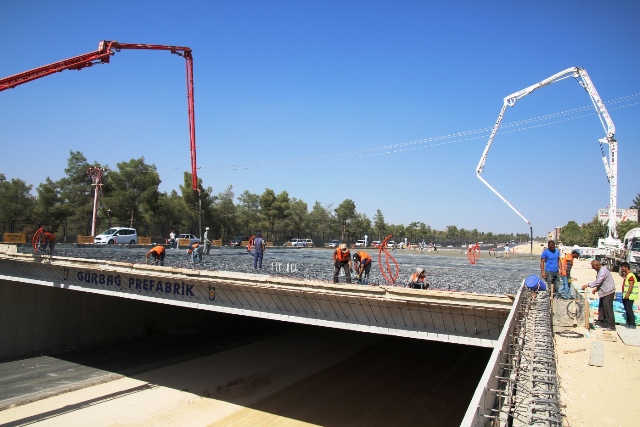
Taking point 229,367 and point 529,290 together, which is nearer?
point 529,290

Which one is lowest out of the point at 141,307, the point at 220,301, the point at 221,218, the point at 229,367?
the point at 229,367

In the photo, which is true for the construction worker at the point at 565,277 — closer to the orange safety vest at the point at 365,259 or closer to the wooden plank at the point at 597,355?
the wooden plank at the point at 597,355

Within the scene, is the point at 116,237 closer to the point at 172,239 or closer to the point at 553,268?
the point at 172,239

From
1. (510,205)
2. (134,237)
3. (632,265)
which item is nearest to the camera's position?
(632,265)

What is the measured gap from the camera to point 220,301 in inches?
648

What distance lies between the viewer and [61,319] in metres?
24.2

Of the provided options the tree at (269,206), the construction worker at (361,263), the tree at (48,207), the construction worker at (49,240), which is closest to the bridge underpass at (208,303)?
the construction worker at (49,240)

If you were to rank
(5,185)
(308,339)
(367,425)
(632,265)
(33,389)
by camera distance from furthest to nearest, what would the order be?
1. (5,185)
2. (632,265)
3. (308,339)
4. (33,389)
5. (367,425)

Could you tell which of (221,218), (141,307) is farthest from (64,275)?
(221,218)

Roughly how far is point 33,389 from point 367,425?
45.9 feet

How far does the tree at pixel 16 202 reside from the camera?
51625 millimetres

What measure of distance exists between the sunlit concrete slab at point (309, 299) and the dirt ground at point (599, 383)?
2.33 m

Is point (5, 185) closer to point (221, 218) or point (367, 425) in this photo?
point (221, 218)

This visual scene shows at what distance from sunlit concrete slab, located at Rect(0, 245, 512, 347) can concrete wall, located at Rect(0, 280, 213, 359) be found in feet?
13.7
